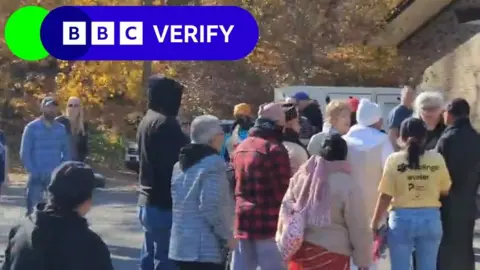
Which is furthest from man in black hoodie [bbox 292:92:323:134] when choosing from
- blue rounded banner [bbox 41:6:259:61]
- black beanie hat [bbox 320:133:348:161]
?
blue rounded banner [bbox 41:6:259:61]

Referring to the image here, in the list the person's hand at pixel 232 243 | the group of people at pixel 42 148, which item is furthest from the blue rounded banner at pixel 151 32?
the person's hand at pixel 232 243

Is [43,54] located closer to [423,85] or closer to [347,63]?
[347,63]

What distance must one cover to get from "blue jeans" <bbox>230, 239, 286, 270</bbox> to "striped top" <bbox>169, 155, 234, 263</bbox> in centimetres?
45

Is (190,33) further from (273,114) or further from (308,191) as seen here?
(308,191)

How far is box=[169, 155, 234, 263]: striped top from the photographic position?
7.05 metres

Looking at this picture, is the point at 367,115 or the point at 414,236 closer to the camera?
the point at 414,236

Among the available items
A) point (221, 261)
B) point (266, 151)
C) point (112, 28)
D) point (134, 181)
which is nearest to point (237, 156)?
point (266, 151)

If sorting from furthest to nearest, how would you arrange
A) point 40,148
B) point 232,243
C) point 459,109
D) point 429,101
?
1. point 40,148
2. point 429,101
3. point 459,109
4. point 232,243

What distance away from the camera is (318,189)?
6520mm

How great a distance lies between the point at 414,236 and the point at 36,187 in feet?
16.5

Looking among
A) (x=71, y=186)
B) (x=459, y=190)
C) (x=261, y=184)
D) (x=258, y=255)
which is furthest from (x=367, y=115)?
(x=71, y=186)

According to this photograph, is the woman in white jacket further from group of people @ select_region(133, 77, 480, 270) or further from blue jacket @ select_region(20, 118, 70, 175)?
blue jacket @ select_region(20, 118, 70, 175)

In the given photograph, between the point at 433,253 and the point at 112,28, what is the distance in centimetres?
1433

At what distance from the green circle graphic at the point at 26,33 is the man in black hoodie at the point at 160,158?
18.3m
